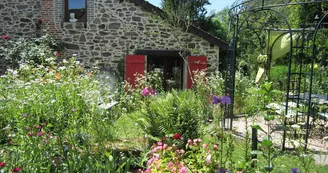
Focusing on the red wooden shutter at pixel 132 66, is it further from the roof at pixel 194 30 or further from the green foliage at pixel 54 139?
the green foliage at pixel 54 139

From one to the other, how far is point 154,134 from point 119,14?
6.79 metres

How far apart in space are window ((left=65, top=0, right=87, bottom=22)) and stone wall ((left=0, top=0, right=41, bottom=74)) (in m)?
0.91

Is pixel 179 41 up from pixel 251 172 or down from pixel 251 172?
up

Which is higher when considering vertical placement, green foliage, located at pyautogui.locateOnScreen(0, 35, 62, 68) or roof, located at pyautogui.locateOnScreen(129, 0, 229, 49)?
roof, located at pyautogui.locateOnScreen(129, 0, 229, 49)

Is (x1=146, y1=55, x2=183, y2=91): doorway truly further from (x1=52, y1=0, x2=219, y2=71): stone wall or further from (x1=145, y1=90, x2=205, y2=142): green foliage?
(x1=145, y1=90, x2=205, y2=142): green foliage

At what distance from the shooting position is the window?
10.9 metres

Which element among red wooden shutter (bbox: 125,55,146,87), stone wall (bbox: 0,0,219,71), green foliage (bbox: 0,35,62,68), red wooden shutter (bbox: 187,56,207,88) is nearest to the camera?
green foliage (bbox: 0,35,62,68)

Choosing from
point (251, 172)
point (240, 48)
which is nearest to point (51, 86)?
point (251, 172)

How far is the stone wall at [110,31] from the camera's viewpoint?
34.5 feet

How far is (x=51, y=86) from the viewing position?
189 inches

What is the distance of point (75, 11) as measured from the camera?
10977mm

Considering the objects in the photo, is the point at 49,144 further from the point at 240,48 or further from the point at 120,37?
the point at 240,48

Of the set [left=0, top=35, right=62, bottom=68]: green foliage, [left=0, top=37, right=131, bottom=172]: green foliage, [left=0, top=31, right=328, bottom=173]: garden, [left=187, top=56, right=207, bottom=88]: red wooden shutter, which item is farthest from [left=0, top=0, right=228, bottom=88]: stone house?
[left=0, top=37, right=131, bottom=172]: green foliage

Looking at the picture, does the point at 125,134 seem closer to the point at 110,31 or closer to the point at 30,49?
the point at 110,31
